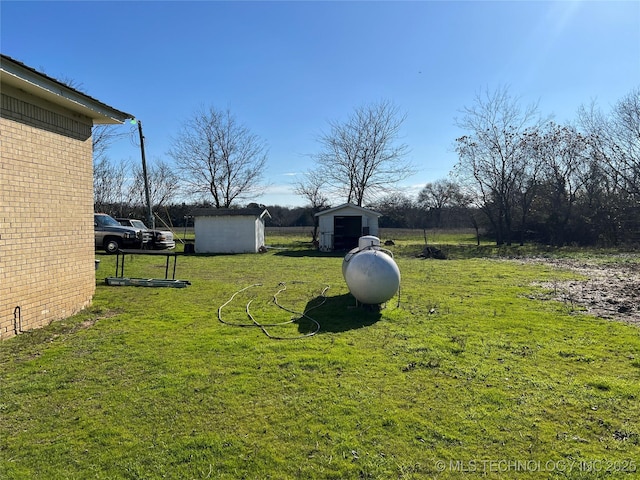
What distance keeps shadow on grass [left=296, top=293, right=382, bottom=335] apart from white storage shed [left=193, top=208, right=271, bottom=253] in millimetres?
14477

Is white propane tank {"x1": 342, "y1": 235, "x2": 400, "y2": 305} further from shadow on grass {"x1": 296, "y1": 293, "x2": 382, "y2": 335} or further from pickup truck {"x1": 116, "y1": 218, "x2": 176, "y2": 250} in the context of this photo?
pickup truck {"x1": 116, "y1": 218, "x2": 176, "y2": 250}

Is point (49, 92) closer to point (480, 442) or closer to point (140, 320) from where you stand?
point (140, 320)

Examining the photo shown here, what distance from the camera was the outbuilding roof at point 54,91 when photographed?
199 inches

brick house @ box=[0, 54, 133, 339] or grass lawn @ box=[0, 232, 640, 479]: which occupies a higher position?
brick house @ box=[0, 54, 133, 339]

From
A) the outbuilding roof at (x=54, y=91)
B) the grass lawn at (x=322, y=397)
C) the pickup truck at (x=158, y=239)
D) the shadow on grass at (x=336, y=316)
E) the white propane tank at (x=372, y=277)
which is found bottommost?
the grass lawn at (x=322, y=397)

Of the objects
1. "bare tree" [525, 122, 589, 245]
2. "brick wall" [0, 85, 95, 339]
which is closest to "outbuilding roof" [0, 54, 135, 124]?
"brick wall" [0, 85, 95, 339]

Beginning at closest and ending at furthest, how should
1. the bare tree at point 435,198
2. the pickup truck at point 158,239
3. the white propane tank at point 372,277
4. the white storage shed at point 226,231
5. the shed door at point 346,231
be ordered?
1. the white propane tank at point 372,277
2. the pickup truck at point 158,239
3. the white storage shed at point 226,231
4. the shed door at point 346,231
5. the bare tree at point 435,198

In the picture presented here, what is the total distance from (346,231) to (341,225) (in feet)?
2.29

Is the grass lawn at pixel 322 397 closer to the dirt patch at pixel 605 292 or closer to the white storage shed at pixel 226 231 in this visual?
the dirt patch at pixel 605 292

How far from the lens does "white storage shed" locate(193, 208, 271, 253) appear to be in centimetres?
2264

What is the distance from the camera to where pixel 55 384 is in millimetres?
4109

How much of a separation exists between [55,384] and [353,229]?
849 inches

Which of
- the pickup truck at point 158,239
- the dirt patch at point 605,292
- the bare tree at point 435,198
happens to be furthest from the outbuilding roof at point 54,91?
the bare tree at point 435,198

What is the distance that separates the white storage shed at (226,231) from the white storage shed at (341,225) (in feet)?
13.6
